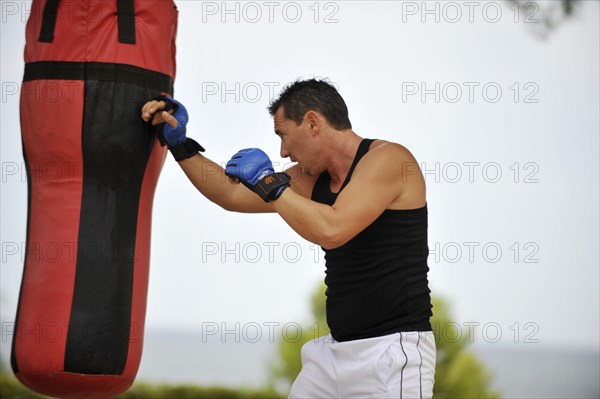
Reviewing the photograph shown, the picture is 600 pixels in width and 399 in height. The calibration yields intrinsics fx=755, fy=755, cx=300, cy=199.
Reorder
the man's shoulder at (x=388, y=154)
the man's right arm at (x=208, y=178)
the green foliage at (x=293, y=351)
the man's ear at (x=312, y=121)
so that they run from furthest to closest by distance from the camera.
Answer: the green foliage at (x=293, y=351) → the man's right arm at (x=208, y=178) → the man's ear at (x=312, y=121) → the man's shoulder at (x=388, y=154)

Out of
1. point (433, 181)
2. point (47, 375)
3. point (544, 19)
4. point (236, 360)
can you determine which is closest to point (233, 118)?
point (433, 181)

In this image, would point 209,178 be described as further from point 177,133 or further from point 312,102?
point 312,102

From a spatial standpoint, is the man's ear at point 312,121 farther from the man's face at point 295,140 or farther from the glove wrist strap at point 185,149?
the glove wrist strap at point 185,149

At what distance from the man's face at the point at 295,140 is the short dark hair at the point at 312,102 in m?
0.02

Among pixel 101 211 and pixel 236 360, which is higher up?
pixel 101 211

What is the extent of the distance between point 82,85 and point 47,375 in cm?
114

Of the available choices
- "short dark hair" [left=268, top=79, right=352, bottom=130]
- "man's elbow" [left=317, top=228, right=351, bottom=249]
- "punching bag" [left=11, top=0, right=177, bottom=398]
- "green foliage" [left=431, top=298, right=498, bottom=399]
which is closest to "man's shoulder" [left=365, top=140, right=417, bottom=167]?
"short dark hair" [left=268, top=79, right=352, bottom=130]

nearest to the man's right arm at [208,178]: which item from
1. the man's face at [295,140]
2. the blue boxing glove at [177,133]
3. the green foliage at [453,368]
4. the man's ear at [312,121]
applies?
the blue boxing glove at [177,133]

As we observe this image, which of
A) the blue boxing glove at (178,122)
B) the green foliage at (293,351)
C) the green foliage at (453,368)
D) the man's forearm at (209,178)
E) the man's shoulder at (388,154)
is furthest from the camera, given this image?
the green foliage at (293,351)

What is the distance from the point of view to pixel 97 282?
2.95 metres

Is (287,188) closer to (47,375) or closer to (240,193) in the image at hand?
(240,193)

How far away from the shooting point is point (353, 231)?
271 cm

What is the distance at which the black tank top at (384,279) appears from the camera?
9.27ft

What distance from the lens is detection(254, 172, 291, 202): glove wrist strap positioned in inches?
107
